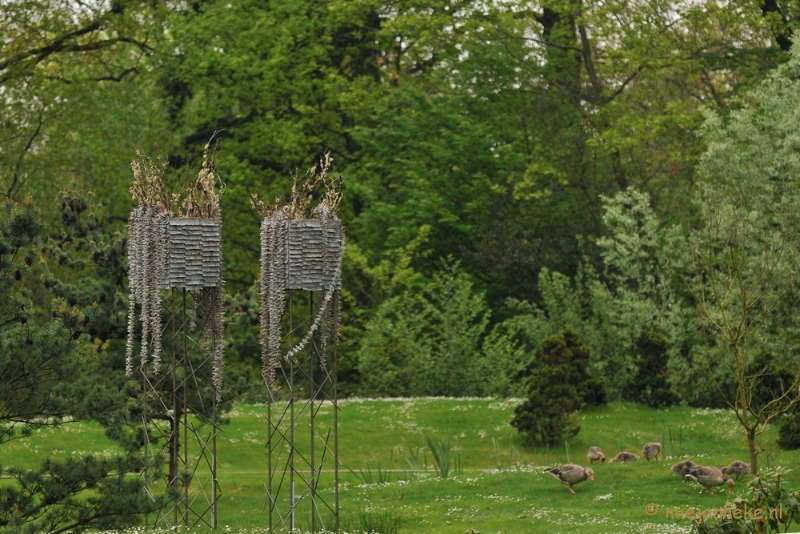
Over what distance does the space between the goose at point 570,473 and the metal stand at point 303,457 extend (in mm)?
3399

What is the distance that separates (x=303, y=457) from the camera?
17.4 metres

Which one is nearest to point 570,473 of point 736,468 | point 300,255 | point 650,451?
point 736,468

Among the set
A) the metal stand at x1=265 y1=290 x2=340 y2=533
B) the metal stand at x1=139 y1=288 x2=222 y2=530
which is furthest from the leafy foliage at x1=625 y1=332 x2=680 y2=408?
the metal stand at x1=139 y1=288 x2=222 y2=530

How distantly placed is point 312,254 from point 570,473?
227 inches

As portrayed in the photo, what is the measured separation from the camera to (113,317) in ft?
64.5

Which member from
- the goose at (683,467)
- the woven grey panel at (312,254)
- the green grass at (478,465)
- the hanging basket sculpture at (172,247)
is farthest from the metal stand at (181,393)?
the goose at (683,467)

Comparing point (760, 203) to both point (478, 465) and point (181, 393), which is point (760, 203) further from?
point (181, 393)

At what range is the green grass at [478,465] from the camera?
17453 mm

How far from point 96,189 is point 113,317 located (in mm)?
19515

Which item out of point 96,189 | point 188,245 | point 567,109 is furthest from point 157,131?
point 188,245

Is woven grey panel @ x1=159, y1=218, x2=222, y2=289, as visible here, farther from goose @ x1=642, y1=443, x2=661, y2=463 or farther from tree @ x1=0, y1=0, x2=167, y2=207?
tree @ x1=0, y1=0, x2=167, y2=207

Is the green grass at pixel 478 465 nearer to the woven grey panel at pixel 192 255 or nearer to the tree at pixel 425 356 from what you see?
the tree at pixel 425 356

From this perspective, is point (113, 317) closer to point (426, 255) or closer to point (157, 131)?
point (426, 255)

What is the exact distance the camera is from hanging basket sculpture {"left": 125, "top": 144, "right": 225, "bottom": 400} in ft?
54.3
